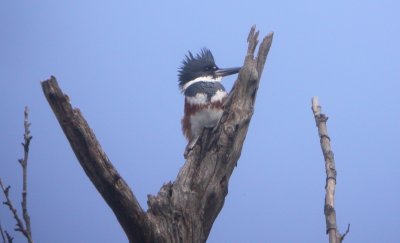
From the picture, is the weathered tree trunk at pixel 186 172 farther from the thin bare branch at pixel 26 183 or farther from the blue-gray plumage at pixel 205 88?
the blue-gray plumage at pixel 205 88

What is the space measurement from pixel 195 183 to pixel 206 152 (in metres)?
0.23

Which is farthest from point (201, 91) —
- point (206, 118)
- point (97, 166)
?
point (97, 166)

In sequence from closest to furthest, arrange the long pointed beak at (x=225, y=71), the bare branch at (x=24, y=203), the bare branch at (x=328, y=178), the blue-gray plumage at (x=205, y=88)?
the bare branch at (x=24, y=203) → the bare branch at (x=328, y=178) → the blue-gray plumage at (x=205, y=88) → the long pointed beak at (x=225, y=71)

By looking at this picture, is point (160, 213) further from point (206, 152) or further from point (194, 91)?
point (194, 91)

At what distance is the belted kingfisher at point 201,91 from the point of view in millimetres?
3631

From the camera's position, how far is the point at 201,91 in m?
3.82

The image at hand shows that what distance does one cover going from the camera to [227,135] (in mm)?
2947

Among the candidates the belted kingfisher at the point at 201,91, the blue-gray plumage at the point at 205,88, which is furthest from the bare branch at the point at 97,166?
the blue-gray plumage at the point at 205,88

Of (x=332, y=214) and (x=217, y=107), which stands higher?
(x=217, y=107)

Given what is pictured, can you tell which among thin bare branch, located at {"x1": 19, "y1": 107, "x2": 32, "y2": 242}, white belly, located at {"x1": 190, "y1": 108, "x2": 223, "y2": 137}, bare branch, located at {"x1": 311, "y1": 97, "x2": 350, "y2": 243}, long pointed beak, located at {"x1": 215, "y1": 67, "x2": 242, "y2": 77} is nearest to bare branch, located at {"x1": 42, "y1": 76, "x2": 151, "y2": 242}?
thin bare branch, located at {"x1": 19, "y1": 107, "x2": 32, "y2": 242}

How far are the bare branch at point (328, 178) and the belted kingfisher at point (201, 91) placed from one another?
0.83 meters

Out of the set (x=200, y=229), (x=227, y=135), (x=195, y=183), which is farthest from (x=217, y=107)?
(x=200, y=229)

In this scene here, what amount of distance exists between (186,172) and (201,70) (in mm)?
1499

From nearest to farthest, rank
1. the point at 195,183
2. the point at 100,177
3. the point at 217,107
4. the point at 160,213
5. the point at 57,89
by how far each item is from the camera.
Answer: the point at 57,89 < the point at 100,177 < the point at 160,213 < the point at 195,183 < the point at 217,107
